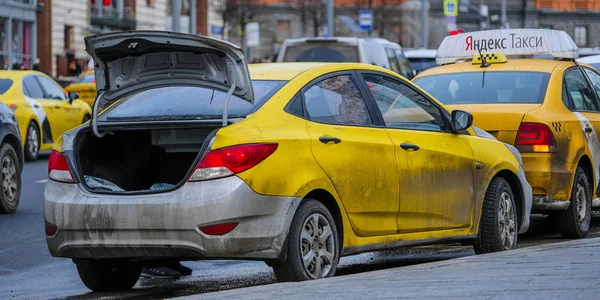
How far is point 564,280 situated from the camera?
23.4 ft

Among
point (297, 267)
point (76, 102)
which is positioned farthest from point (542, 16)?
point (297, 267)

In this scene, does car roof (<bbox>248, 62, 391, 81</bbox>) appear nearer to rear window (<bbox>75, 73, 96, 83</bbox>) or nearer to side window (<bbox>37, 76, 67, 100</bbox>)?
side window (<bbox>37, 76, 67, 100</bbox>)

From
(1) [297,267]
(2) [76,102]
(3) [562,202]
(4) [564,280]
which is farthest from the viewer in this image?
(2) [76,102]

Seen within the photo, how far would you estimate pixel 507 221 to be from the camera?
1008cm

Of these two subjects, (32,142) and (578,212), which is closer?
(578,212)

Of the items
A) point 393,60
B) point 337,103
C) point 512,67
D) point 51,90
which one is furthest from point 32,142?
point 337,103

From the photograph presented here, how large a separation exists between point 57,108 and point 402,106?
51.4ft

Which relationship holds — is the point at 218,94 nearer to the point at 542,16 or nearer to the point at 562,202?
the point at 562,202

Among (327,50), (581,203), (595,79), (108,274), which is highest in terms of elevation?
(327,50)

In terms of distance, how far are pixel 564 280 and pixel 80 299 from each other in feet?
9.38

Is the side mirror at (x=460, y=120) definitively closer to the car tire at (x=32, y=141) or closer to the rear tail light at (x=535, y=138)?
the rear tail light at (x=535, y=138)

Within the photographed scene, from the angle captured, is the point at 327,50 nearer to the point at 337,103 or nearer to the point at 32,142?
the point at 32,142

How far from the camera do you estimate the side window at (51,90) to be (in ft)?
78.8

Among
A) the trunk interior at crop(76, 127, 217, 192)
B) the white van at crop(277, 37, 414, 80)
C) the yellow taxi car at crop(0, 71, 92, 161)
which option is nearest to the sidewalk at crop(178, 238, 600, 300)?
the trunk interior at crop(76, 127, 217, 192)
